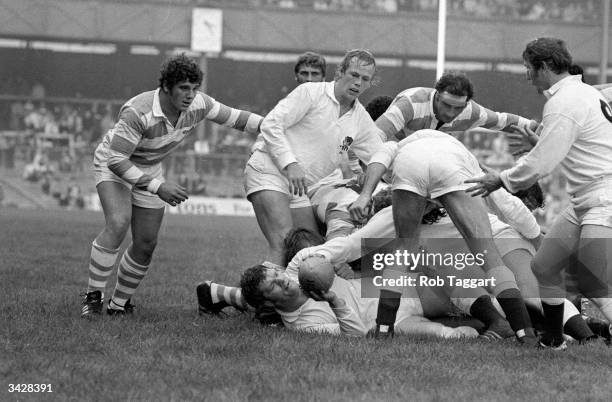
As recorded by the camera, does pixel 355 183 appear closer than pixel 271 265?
No

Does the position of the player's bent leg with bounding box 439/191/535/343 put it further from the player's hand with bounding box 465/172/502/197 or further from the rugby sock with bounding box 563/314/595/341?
the rugby sock with bounding box 563/314/595/341

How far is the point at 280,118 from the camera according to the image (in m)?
6.79

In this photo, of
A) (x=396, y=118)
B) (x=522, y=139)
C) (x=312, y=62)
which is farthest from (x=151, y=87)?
(x=522, y=139)

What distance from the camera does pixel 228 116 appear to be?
24.2 ft

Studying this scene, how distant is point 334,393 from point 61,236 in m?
11.0

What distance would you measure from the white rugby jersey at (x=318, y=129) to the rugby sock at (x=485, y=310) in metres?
1.49

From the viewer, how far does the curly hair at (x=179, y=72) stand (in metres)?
6.60

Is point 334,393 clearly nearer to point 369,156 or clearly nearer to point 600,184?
point 600,184

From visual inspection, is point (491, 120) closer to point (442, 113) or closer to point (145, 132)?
point (442, 113)

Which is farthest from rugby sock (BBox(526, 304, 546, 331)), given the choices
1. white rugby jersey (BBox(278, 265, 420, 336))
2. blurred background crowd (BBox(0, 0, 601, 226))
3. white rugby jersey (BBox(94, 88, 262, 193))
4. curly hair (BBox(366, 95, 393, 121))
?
blurred background crowd (BBox(0, 0, 601, 226))

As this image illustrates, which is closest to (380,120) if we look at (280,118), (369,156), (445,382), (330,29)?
(369,156)

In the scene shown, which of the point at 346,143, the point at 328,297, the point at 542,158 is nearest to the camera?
the point at 542,158

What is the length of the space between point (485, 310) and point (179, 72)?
2626 millimetres

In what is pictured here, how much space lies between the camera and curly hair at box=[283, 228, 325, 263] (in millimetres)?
6516
